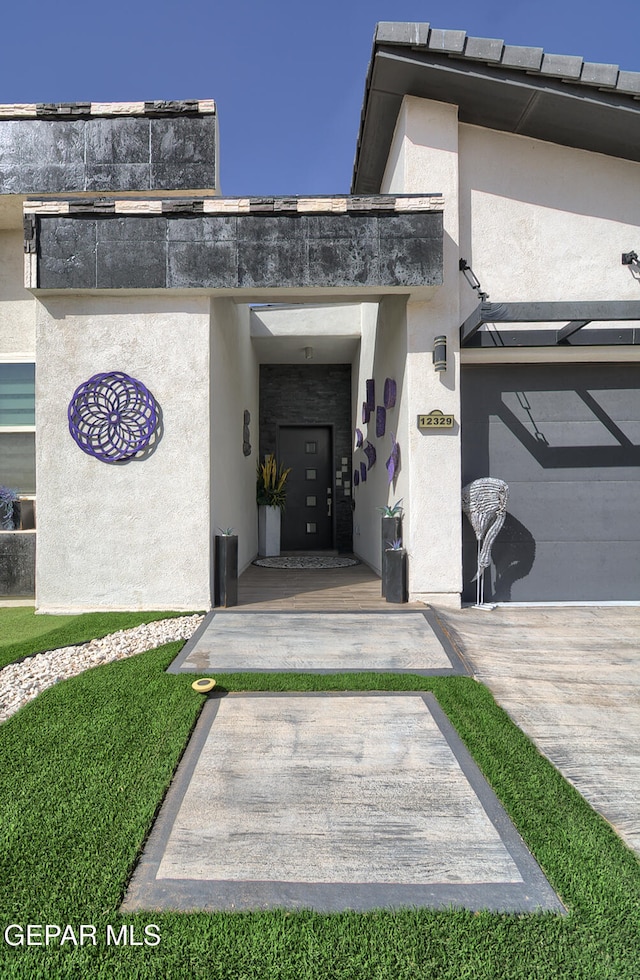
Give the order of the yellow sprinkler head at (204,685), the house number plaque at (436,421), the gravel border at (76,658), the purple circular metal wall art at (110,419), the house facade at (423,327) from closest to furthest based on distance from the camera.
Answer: the yellow sprinkler head at (204,685), the gravel border at (76,658), the house facade at (423,327), the purple circular metal wall art at (110,419), the house number plaque at (436,421)

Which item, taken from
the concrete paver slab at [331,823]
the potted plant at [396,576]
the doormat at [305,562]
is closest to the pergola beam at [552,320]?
the potted plant at [396,576]

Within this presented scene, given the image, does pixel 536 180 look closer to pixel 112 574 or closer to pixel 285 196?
pixel 285 196

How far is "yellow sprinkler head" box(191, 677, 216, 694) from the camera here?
269 centimetres

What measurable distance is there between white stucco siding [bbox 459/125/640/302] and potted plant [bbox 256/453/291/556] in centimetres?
475

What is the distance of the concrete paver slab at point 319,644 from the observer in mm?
3137

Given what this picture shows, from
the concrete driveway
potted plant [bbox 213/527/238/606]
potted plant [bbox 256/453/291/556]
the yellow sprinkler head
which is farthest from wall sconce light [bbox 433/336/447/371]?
potted plant [bbox 256/453/291/556]

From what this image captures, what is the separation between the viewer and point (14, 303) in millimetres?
5781

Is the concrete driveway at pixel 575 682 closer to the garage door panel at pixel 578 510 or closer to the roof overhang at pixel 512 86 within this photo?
the garage door panel at pixel 578 510

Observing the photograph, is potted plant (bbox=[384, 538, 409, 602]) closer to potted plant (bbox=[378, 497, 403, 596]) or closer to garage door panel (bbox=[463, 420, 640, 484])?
potted plant (bbox=[378, 497, 403, 596])

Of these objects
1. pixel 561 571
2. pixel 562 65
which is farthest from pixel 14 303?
pixel 561 571

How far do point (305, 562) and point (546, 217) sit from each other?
16.9 ft

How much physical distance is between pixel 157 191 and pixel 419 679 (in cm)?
564

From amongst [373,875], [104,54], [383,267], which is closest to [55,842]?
[373,875]

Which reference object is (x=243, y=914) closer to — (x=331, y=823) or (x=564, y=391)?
(x=331, y=823)
